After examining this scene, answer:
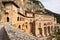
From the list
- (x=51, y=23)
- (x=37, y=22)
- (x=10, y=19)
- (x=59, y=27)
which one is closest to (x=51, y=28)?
(x=51, y=23)

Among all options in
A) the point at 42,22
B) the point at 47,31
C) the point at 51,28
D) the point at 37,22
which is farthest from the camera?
the point at 51,28

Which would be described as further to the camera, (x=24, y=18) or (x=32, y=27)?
(x=32, y=27)

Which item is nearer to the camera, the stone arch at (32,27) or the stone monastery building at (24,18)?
the stone monastery building at (24,18)

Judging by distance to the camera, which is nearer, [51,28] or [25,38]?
[25,38]

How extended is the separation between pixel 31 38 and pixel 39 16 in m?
30.3

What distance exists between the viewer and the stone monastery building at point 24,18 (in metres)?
19.2

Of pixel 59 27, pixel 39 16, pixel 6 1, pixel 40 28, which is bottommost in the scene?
pixel 59 27

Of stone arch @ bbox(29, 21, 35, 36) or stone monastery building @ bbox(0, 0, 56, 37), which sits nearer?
stone monastery building @ bbox(0, 0, 56, 37)

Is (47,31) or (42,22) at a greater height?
(42,22)

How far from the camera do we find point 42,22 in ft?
120

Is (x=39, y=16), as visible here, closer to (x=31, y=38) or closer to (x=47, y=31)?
(x=47, y=31)

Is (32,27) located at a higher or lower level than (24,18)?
lower

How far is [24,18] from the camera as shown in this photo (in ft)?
92.6

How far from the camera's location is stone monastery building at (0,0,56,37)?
63.2 ft
